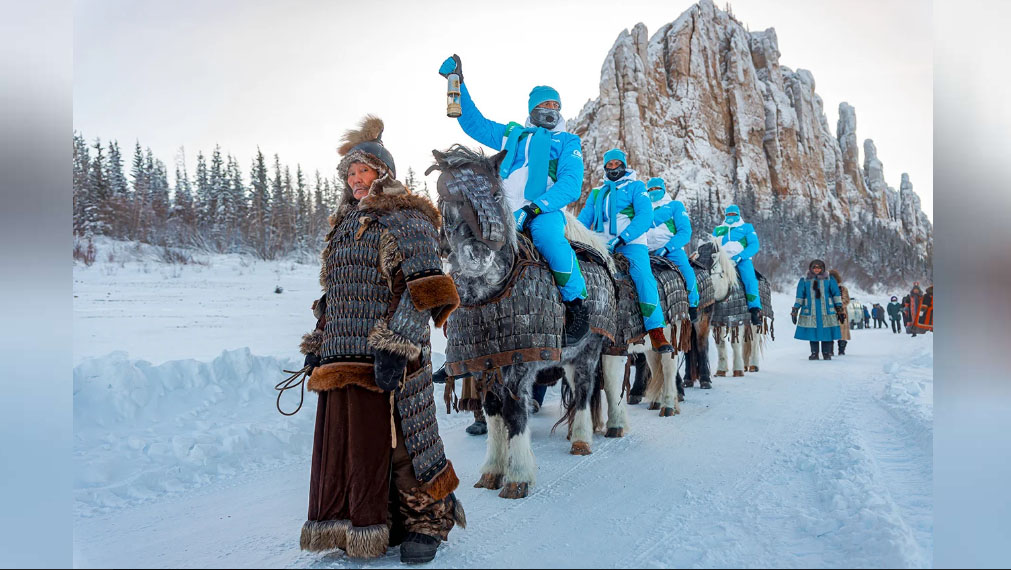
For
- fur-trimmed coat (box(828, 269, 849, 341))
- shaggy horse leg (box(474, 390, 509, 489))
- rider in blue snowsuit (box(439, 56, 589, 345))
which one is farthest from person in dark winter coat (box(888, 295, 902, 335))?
shaggy horse leg (box(474, 390, 509, 489))

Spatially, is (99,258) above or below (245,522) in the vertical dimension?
above

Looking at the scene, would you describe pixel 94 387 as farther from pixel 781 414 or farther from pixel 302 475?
pixel 781 414

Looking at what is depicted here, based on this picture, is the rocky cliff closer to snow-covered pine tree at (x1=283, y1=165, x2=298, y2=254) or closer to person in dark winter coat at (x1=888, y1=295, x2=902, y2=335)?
person in dark winter coat at (x1=888, y1=295, x2=902, y2=335)

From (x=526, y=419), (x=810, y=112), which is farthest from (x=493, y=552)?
(x=810, y=112)

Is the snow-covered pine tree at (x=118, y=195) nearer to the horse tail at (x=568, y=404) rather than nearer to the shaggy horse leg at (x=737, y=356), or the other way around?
the horse tail at (x=568, y=404)

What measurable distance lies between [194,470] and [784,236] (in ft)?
176

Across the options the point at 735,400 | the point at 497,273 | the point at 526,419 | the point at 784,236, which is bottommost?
the point at 735,400

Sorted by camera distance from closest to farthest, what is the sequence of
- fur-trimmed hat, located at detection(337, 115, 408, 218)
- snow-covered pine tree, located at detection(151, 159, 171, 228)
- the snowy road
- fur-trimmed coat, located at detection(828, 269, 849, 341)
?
the snowy road → fur-trimmed hat, located at detection(337, 115, 408, 218) → fur-trimmed coat, located at detection(828, 269, 849, 341) → snow-covered pine tree, located at detection(151, 159, 171, 228)

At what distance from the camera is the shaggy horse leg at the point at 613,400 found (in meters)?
5.61

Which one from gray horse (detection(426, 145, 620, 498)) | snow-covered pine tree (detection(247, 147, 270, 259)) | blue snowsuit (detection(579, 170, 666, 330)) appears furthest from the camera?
snow-covered pine tree (detection(247, 147, 270, 259))

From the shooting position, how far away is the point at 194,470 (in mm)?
4137

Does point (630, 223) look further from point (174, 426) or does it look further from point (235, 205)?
point (235, 205)

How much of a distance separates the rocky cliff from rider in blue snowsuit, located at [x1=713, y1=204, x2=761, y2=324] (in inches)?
1402

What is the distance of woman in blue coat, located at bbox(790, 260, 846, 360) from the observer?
1260 cm
